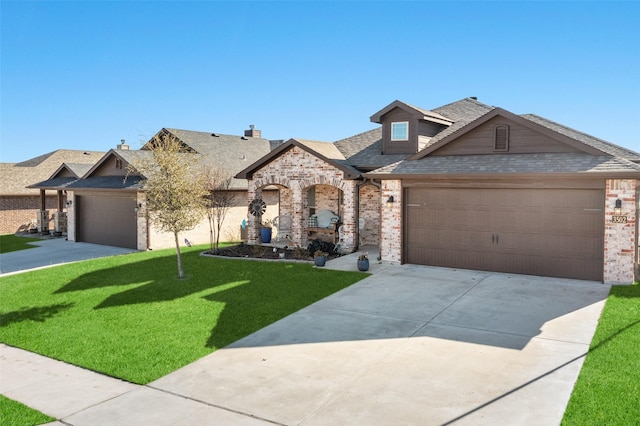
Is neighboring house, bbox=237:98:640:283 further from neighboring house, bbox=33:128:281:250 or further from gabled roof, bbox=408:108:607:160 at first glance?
neighboring house, bbox=33:128:281:250

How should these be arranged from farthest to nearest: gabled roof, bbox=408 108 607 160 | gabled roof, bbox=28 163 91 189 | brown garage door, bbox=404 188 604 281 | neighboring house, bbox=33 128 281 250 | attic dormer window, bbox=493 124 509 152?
gabled roof, bbox=28 163 91 189
neighboring house, bbox=33 128 281 250
attic dormer window, bbox=493 124 509 152
gabled roof, bbox=408 108 607 160
brown garage door, bbox=404 188 604 281

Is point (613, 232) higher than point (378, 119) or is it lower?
lower

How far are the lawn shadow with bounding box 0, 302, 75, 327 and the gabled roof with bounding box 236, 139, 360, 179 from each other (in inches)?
414

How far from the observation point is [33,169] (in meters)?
36.9

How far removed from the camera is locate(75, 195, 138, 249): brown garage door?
24109 millimetres

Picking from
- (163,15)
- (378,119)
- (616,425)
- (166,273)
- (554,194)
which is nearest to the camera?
(616,425)

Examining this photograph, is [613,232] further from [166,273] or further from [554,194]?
[166,273]

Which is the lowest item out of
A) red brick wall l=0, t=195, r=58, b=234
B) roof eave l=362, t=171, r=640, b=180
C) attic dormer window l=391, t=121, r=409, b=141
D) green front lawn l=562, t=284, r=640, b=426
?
green front lawn l=562, t=284, r=640, b=426

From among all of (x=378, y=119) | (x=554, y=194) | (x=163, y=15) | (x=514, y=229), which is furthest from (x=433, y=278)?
(x=163, y=15)

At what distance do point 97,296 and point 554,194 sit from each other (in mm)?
13653

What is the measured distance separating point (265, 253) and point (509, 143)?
10.3 metres

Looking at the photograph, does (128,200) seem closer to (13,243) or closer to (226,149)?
(226,149)

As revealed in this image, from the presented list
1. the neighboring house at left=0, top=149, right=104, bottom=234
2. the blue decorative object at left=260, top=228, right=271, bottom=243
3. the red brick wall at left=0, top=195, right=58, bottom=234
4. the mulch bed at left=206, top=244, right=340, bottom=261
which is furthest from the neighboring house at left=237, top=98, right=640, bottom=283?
the red brick wall at left=0, top=195, right=58, bottom=234

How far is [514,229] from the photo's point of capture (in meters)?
15.5
